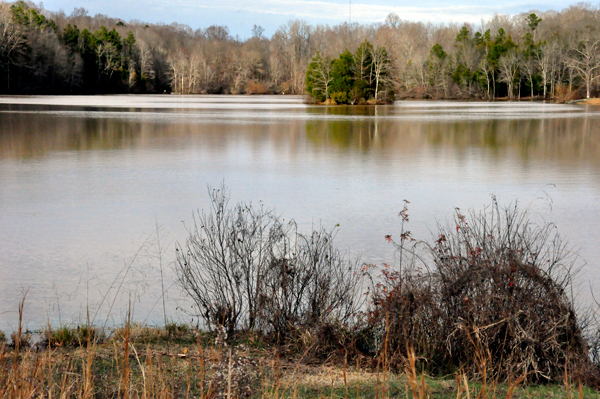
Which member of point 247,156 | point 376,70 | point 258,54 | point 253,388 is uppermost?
point 258,54

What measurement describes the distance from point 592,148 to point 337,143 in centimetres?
780

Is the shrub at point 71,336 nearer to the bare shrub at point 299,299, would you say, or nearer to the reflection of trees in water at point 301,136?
the bare shrub at point 299,299

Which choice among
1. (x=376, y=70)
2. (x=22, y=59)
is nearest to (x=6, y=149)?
(x=376, y=70)

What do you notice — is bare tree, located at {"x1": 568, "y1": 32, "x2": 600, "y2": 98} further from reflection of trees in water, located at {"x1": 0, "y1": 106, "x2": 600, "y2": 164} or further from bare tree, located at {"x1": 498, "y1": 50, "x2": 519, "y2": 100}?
reflection of trees in water, located at {"x1": 0, "y1": 106, "x2": 600, "y2": 164}

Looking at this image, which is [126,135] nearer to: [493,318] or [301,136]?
[301,136]

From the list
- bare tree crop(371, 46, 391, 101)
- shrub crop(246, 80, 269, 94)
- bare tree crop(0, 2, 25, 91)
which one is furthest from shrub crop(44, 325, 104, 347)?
shrub crop(246, 80, 269, 94)

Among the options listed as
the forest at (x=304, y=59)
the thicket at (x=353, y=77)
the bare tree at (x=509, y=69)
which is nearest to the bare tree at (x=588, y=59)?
the forest at (x=304, y=59)

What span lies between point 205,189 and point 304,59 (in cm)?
9904

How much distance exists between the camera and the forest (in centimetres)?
7325

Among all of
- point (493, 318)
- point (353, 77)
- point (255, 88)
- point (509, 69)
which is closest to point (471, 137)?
point (493, 318)

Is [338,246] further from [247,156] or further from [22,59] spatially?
[22,59]

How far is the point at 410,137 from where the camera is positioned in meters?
23.1

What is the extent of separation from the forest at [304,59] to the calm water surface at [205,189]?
38.8 meters

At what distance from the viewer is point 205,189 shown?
12.2 m
